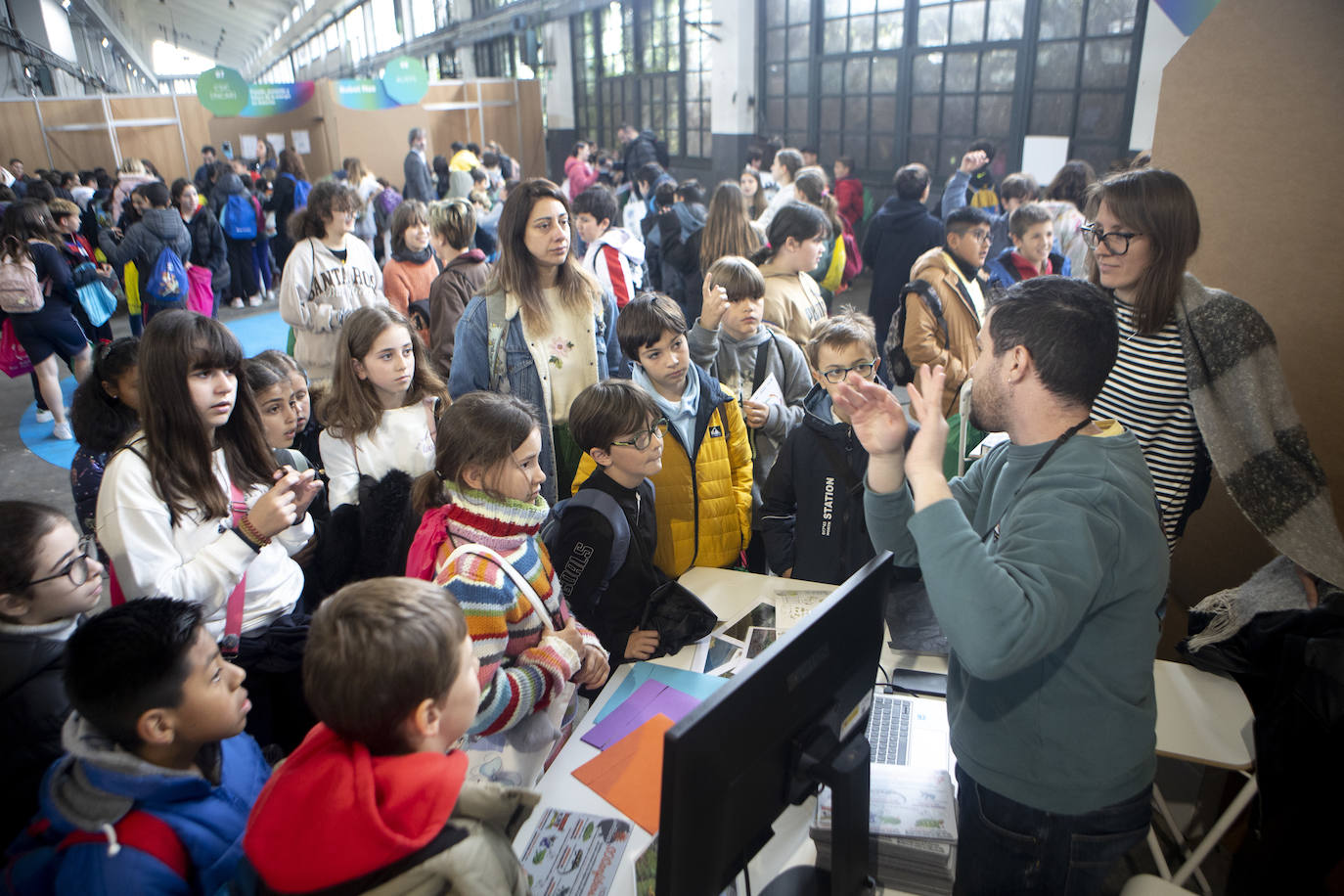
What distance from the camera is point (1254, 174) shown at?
8.39ft

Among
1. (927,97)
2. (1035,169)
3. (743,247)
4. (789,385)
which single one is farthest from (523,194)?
(927,97)

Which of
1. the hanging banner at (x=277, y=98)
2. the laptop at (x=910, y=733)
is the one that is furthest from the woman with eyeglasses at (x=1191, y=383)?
the hanging banner at (x=277, y=98)

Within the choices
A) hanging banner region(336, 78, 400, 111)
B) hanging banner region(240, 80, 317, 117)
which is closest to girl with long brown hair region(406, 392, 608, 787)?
hanging banner region(336, 78, 400, 111)

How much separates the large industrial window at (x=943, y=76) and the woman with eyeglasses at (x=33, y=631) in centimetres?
744

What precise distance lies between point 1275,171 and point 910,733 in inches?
87.2

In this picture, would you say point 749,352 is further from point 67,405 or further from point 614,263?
point 67,405

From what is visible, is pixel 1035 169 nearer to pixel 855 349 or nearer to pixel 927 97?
pixel 927 97

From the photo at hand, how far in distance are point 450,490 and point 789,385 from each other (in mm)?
1587

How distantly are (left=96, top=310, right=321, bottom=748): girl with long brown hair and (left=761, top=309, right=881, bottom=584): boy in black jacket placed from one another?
1246mm

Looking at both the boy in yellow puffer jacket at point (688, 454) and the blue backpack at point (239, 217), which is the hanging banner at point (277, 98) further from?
the boy in yellow puffer jacket at point (688, 454)

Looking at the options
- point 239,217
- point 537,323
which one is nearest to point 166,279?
point 239,217

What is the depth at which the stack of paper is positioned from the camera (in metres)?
1.27

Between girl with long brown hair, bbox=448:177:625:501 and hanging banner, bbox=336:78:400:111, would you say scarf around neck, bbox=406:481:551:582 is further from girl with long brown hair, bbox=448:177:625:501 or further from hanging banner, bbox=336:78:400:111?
hanging banner, bbox=336:78:400:111

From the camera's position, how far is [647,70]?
40.6 ft
